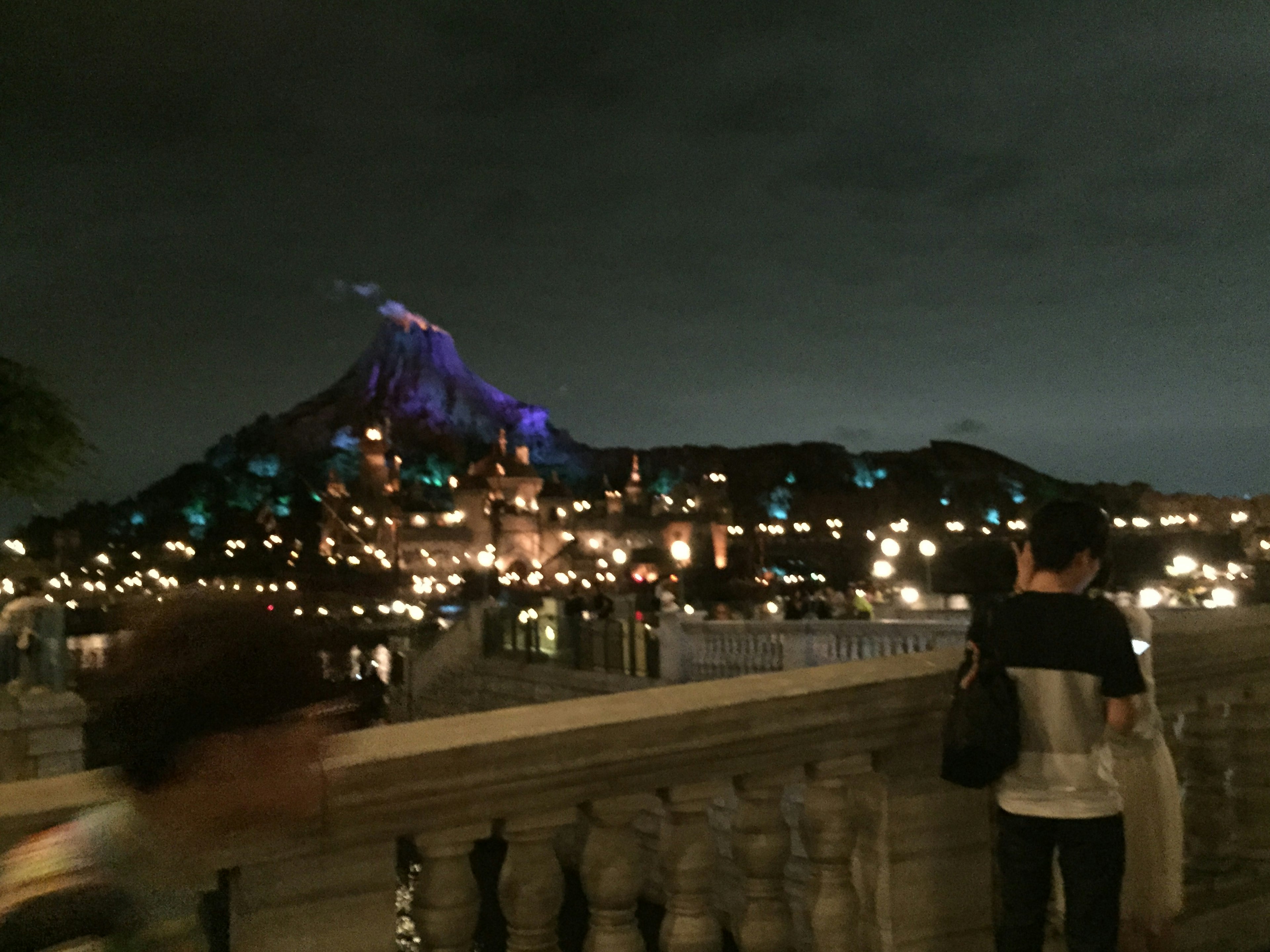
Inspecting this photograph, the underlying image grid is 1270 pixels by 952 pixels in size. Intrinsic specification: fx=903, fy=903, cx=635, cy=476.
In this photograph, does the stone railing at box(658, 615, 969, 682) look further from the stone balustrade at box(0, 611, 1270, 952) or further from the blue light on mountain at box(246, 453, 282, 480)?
the blue light on mountain at box(246, 453, 282, 480)

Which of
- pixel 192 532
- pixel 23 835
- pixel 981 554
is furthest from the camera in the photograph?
pixel 192 532

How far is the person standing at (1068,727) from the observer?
8.63 ft

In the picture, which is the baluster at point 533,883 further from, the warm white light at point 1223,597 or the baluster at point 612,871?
the warm white light at point 1223,597

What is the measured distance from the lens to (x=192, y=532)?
→ 9562 cm

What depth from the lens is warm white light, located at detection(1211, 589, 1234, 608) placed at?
57.1ft

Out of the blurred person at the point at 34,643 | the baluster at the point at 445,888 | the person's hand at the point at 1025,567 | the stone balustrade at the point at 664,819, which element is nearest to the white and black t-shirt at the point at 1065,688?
the person's hand at the point at 1025,567

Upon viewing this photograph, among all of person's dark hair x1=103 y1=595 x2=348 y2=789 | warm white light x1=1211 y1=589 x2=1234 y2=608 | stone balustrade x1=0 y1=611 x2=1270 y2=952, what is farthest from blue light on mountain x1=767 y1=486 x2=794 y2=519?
person's dark hair x1=103 y1=595 x2=348 y2=789

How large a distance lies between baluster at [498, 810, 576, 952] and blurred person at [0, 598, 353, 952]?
841 millimetres

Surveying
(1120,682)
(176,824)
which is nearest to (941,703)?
(1120,682)

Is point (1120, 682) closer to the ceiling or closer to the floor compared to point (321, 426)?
closer to the floor

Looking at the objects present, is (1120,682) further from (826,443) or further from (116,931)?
(826,443)

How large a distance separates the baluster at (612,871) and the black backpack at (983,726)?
92 cm

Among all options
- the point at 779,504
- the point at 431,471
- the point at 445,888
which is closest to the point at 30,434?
the point at 445,888

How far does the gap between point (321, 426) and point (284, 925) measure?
156 m
